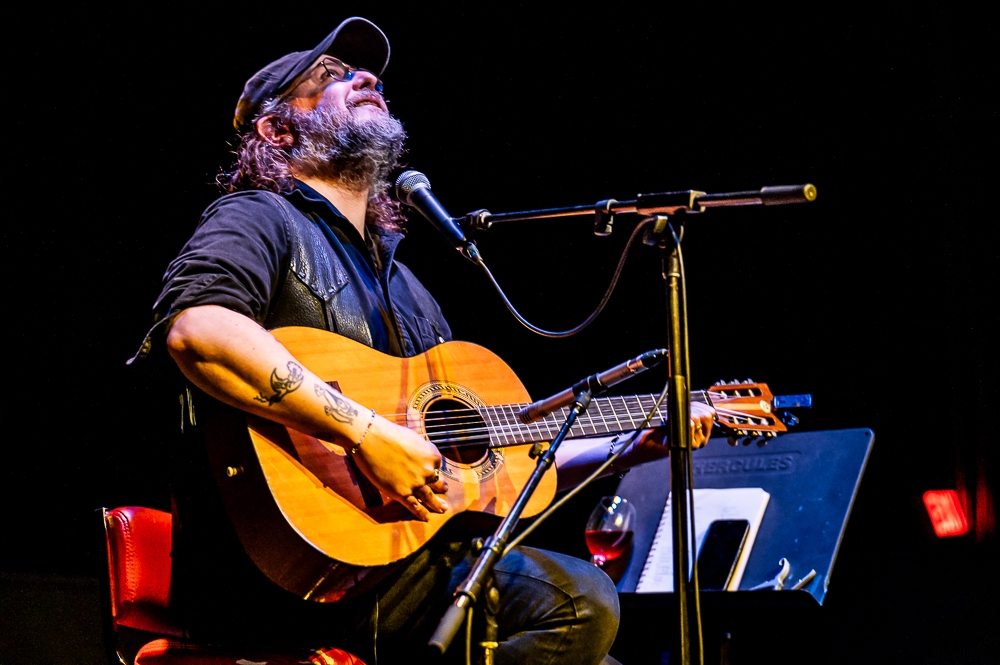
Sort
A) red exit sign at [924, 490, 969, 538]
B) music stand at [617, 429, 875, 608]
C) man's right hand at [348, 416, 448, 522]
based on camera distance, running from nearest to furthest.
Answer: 1. man's right hand at [348, 416, 448, 522]
2. music stand at [617, 429, 875, 608]
3. red exit sign at [924, 490, 969, 538]

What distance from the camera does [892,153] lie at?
471cm

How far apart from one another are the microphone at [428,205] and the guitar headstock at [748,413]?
40.2 inches

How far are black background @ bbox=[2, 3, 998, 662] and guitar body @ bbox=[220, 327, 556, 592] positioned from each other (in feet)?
6.53

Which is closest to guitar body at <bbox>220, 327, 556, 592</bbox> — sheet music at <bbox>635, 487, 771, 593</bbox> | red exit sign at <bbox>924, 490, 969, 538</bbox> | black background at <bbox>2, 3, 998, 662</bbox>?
sheet music at <bbox>635, 487, 771, 593</bbox>

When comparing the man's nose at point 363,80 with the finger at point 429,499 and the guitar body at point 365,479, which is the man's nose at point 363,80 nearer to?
the guitar body at point 365,479

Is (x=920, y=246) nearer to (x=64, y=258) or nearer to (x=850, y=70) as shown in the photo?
(x=850, y=70)

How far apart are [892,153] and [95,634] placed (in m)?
4.91

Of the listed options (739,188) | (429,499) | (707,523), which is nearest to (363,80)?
(429,499)

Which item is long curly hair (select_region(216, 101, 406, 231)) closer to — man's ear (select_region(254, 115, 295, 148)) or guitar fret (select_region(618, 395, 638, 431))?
man's ear (select_region(254, 115, 295, 148))

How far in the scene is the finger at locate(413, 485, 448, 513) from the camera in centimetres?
201

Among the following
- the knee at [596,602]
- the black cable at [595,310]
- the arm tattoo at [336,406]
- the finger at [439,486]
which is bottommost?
the knee at [596,602]

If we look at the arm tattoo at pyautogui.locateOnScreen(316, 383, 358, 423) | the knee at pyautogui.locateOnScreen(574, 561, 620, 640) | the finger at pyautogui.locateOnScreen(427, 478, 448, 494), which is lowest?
the knee at pyautogui.locateOnScreen(574, 561, 620, 640)

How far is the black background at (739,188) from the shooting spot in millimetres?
3932

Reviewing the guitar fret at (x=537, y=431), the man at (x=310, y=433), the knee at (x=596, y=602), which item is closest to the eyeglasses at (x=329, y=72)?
the man at (x=310, y=433)
